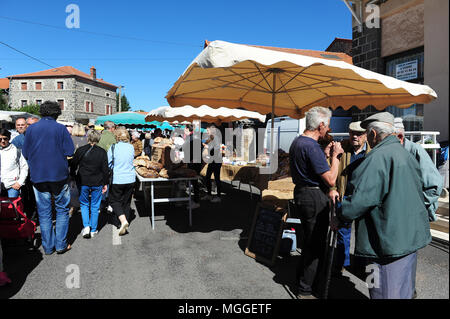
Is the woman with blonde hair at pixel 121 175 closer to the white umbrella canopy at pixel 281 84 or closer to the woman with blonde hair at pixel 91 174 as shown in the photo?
the woman with blonde hair at pixel 91 174

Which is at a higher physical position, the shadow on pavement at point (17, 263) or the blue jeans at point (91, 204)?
the blue jeans at point (91, 204)

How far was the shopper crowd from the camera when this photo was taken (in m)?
2.01

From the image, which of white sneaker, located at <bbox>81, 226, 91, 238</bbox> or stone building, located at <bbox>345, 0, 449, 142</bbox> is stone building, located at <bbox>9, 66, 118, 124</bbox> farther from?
white sneaker, located at <bbox>81, 226, 91, 238</bbox>

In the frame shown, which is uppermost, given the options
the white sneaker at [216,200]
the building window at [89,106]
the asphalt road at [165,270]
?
the building window at [89,106]

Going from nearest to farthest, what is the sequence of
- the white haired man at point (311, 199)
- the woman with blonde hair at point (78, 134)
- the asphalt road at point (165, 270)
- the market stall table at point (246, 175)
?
the white haired man at point (311, 199) → the asphalt road at point (165, 270) → the market stall table at point (246, 175) → the woman with blonde hair at point (78, 134)

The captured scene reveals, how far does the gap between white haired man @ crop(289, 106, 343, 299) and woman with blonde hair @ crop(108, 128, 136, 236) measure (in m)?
3.06

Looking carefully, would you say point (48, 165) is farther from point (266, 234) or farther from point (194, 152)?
point (194, 152)

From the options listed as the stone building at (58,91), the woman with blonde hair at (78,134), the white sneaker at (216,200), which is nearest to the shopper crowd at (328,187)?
the woman with blonde hair at (78,134)

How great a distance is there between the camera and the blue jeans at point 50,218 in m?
4.01

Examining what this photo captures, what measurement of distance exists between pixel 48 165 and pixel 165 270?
2.05m

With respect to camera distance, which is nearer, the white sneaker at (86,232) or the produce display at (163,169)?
the white sneaker at (86,232)

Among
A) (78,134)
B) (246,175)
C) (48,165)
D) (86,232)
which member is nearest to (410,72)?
(246,175)

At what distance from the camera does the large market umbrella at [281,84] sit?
325cm

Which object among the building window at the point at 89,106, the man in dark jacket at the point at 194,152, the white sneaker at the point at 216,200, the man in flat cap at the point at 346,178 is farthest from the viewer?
the building window at the point at 89,106
